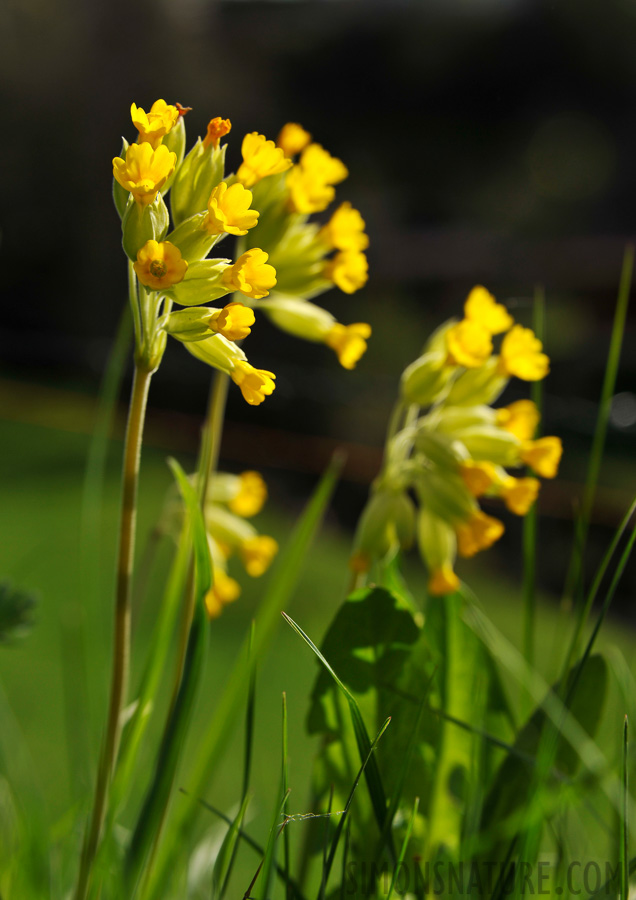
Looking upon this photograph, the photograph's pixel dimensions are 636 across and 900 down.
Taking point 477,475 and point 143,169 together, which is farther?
point 477,475

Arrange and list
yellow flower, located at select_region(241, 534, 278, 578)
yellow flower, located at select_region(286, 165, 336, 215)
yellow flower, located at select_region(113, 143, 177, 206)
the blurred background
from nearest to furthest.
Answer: yellow flower, located at select_region(113, 143, 177, 206), yellow flower, located at select_region(286, 165, 336, 215), yellow flower, located at select_region(241, 534, 278, 578), the blurred background

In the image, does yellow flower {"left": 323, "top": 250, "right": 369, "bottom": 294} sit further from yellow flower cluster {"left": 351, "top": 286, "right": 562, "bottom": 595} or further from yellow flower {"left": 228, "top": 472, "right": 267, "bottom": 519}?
yellow flower {"left": 228, "top": 472, "right": 267, "bottom": 519}

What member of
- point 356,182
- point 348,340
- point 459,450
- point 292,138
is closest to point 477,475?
point 459,450

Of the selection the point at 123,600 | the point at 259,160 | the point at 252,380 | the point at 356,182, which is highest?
the point at 356,182

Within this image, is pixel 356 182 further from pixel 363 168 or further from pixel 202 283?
pixel 202 283

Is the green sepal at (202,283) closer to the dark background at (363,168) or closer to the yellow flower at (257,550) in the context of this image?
the yellow flower at (257,550)

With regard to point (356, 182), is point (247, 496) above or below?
below

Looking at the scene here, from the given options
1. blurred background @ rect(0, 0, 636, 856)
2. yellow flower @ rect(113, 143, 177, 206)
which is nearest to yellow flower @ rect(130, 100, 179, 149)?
yellow flower @ rect(113, 143, 177, 206)

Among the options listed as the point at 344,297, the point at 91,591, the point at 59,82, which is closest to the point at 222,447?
the point at 344,297
